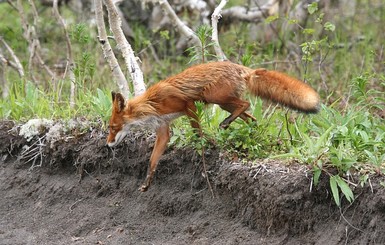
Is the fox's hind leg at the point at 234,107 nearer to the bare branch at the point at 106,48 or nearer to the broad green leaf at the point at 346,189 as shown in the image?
the broad green leaf at the point at 346,189

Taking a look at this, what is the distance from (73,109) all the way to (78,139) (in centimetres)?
50

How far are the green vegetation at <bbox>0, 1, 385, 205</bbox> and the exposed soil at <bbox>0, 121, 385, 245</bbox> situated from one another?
14cm

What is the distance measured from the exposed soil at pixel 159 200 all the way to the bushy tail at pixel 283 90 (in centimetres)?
45

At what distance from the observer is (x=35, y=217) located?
6270 mm

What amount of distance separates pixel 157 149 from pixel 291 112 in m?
1.38

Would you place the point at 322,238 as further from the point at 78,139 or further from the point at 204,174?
the point at 78,139

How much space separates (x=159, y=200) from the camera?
5.86 meters

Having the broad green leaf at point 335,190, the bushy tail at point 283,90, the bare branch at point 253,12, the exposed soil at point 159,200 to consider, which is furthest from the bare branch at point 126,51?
the bare branch at point 253,12

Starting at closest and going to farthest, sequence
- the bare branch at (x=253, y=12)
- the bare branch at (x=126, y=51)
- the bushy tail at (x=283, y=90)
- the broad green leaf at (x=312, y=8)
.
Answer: the bushy tail at (x=283, y=90) → the bare branch at (x=126, y=51) → the broad green leaf at (x=312, y=8) → the bare branch at (x=253, y=12)

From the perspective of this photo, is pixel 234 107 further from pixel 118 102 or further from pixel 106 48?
pixel 106 48

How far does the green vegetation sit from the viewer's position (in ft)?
16.4

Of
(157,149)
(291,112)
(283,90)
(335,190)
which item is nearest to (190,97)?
(157,149)

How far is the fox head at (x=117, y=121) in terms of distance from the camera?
18.2ft

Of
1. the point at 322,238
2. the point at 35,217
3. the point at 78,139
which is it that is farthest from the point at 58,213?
the point at 322,238
